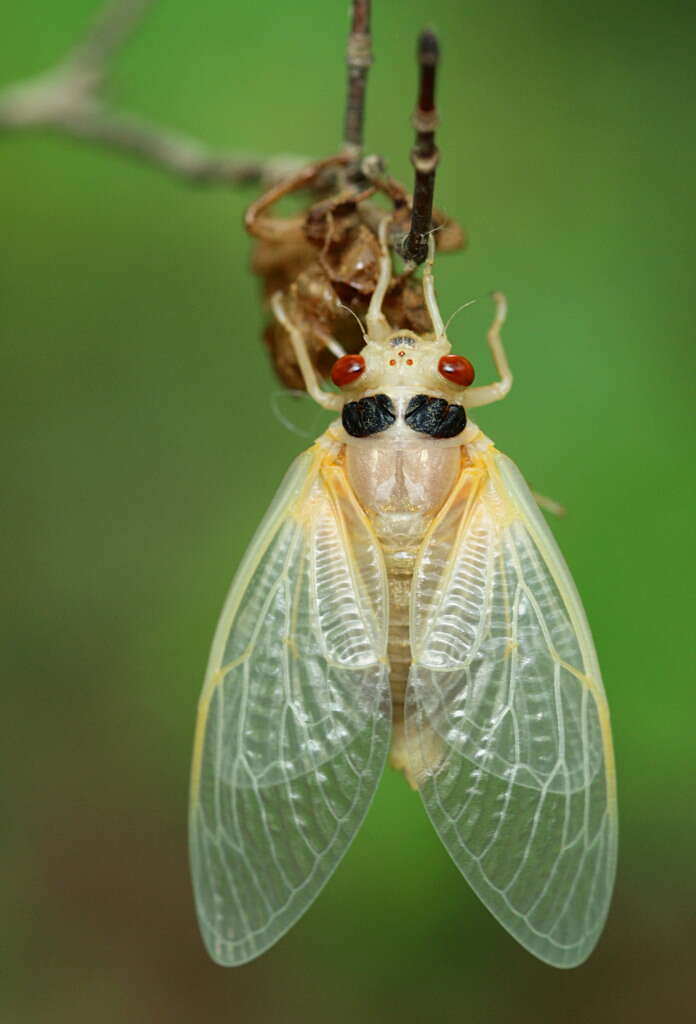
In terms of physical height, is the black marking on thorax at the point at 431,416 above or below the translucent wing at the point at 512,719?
above

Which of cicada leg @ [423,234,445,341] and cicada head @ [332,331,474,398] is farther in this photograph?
cicada head @ [332,331,474,398]

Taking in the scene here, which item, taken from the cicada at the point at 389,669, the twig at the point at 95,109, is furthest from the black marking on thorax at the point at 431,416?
the twig at the point at 95,109

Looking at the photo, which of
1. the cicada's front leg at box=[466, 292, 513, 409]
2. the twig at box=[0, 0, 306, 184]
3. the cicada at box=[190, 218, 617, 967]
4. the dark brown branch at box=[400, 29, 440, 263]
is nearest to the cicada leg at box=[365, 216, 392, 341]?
the cicada at box=[190, 218, 617, 967]

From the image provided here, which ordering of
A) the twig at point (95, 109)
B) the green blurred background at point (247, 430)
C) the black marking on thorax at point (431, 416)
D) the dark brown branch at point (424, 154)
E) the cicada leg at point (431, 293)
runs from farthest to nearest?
the green blurred background at point (247, 430)
the twig at point (95, 109)
the black marking on thorax at point (431, 416)
the cicada leg at point (431, 293)
the dark brown branch at point (424, 154)

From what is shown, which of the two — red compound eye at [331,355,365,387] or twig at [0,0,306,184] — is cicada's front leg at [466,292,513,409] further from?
twig at [0,0,306,184]

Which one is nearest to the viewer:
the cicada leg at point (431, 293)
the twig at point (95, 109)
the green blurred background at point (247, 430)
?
the cicada leg at point (431, 293)

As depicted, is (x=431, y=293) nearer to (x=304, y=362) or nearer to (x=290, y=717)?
(x=304, y=362)

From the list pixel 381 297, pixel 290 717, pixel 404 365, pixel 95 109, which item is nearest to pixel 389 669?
pixel 290 717

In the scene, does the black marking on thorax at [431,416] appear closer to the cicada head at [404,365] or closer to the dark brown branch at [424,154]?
the cicada head at [404,365]
